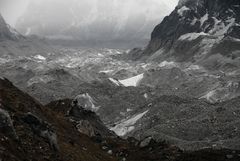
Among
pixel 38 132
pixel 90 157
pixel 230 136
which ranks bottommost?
pixel 230 136

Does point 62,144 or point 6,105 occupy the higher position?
point 6,105

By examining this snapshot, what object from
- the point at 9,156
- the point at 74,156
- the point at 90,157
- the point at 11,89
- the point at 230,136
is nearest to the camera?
the point at 9,156

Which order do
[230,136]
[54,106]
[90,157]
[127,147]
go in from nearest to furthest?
[90,157], [127,147], [54,106], [230,136]

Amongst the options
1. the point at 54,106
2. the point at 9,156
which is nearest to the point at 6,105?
the point at 9,156

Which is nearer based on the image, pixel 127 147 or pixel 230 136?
pixel 127 147

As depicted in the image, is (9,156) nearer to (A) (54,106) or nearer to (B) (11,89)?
(B) (11,89)

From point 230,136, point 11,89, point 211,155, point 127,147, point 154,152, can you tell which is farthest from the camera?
point 230,136

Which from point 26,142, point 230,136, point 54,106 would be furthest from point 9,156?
point 230,136

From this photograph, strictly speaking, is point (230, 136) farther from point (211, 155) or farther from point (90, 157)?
point (90, 157)

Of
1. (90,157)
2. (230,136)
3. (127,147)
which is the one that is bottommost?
(230,136)
